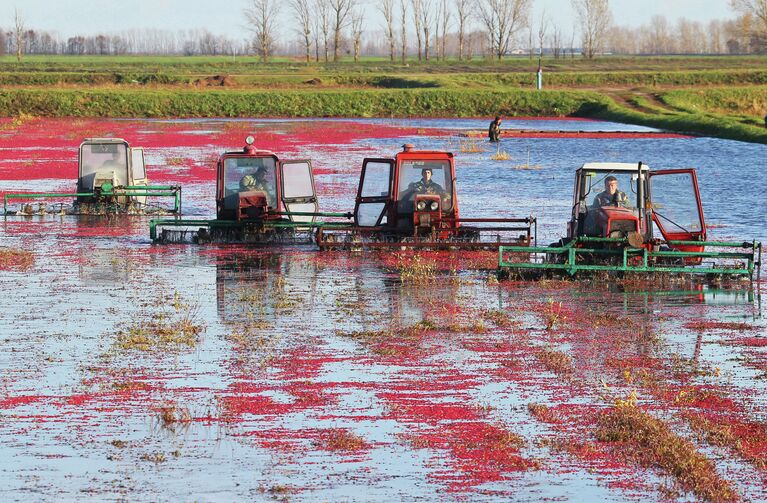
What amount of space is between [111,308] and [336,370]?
512 centimetres

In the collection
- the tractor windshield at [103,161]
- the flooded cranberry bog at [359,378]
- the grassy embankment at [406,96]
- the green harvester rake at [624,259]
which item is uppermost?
the grassy embankment at [406,96]

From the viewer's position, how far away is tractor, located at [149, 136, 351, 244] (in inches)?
984

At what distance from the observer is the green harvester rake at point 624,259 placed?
20.0 metres

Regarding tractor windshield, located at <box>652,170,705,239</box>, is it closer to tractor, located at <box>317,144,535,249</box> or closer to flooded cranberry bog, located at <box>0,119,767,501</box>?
flooded cranberry bog, located at <box>0,119,767,501</box>

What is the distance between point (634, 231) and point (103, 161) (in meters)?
15.6

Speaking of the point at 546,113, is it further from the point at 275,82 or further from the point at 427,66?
the point at 427,66

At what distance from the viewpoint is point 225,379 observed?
13812 millimetres

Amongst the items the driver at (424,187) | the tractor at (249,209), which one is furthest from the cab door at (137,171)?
the driver at (424,187)

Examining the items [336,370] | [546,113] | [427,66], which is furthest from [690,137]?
[427,66]

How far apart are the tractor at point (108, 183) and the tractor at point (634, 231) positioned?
1152 cm

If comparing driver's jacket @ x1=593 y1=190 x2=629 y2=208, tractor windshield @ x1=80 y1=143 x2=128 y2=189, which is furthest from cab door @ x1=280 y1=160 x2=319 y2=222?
driver's jacket @ x1=593 y1=190 x2=629 y2=208

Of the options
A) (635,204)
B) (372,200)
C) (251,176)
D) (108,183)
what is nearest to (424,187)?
(372,200)

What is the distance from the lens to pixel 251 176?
25703mm

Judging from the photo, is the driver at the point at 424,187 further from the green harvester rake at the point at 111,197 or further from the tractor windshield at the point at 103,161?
the tractor windshield at the point at 103,161
